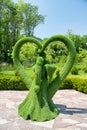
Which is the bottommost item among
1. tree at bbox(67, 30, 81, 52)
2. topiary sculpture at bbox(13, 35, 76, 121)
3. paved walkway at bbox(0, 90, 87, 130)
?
paved walkway at bbox(0, 90, 87, 130)

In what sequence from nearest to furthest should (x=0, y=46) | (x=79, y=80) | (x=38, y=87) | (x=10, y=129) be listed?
(x=10, y=129) → (x=38, y=87) → (x=79, y=80) → (x=0, y=46)

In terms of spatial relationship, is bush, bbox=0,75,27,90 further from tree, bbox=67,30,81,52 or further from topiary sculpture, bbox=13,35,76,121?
tree, bbox=67,30,81,52

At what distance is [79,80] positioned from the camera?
14.1 metres

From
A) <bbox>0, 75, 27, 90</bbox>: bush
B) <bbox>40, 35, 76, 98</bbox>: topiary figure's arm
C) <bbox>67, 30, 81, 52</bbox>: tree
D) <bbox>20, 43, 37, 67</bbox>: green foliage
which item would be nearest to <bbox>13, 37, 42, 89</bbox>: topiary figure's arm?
<bbox>40, 35, 76, 98</bbox>: topiary figure's arm

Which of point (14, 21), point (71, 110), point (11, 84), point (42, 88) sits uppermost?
point (14, 21)

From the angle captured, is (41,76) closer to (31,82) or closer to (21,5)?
(31,82)

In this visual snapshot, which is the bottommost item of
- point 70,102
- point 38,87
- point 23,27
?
point 70,102

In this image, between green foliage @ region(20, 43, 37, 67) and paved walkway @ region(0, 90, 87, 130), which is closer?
paved walkway @ region(0, 90, 87, 130)

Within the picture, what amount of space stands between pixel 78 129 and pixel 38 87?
1.82m

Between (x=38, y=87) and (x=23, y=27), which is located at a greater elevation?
(x=23, y=27)

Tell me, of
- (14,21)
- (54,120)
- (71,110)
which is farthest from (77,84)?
(14,21)

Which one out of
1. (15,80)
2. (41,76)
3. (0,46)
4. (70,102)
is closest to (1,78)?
(15,80)

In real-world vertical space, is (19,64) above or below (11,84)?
above

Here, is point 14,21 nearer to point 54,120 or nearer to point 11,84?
point 11,84
